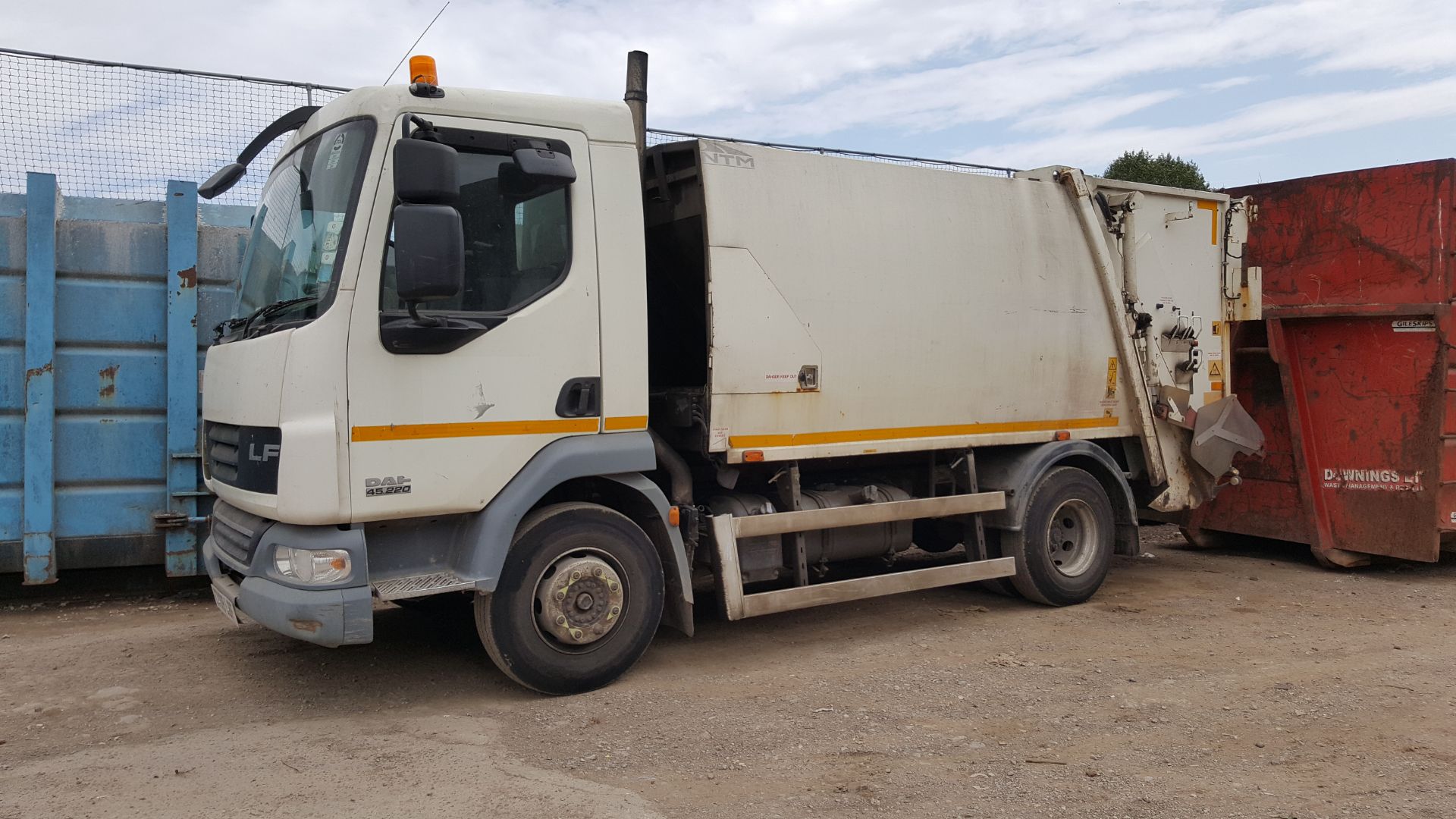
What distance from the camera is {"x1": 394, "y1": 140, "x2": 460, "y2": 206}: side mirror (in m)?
4.04

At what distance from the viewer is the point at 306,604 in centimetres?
417

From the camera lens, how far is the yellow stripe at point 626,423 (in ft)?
16.0

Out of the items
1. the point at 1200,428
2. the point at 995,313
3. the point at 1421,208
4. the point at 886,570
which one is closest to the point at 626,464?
the point at 995,313

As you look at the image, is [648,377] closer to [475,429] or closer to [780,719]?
[475,429]

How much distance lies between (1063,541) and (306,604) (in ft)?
15.4

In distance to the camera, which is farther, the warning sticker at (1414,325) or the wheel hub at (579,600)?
the warning sticker at (1414,325)

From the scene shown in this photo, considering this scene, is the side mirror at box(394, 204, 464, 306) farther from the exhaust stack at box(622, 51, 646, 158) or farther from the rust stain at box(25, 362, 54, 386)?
the rust stain at box(25, 362, 54, 386)

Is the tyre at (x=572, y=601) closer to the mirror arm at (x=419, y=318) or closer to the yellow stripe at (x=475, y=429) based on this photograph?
the yellow stripe at (x=475, y=429)

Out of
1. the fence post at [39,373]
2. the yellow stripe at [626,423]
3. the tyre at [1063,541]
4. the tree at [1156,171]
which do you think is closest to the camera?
the yellow stripe at [626,423]

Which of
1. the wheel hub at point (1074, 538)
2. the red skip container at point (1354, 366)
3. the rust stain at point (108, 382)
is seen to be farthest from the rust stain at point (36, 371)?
the red skip container at point (1354, 366)

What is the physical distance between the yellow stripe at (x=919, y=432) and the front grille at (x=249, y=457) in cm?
210

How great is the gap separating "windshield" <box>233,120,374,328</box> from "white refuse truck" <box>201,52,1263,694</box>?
0.07 feet

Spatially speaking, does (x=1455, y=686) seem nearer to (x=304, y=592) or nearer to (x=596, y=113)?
(x=596, y=113)

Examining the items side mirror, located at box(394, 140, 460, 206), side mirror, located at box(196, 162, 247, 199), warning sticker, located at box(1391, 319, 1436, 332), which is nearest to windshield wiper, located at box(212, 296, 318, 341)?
side mirror, located at box(394, 140, 460, 206)
